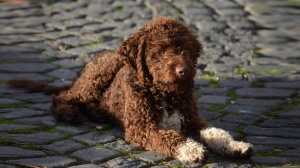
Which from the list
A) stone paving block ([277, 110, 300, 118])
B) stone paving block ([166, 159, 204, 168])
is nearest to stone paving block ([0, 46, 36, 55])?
stone paving block ([277, 110, 300, 118])

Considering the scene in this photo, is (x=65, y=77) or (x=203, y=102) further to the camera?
(x=65, y=77)

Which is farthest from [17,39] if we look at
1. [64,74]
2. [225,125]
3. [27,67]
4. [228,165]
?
[228,165]

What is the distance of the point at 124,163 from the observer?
574cm

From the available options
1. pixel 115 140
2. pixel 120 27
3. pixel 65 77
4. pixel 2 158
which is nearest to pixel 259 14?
pixel 120 27

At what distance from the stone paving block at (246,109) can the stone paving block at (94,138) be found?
1.73m

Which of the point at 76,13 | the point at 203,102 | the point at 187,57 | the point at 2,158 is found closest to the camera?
the point at 2,158

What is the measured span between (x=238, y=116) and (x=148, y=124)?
63.3 inches

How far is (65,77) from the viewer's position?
29.8ft

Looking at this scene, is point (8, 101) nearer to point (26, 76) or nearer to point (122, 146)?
point (26, 76)

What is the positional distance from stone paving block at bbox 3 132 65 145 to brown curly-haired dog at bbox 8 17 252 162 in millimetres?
696

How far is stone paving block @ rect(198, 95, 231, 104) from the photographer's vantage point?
808 centimetres

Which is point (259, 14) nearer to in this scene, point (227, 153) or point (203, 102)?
point (203, 102)

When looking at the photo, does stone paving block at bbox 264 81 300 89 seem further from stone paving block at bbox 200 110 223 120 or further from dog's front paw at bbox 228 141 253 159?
dog's front paw at bbox 228 141 253 159

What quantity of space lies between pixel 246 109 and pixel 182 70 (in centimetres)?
214
